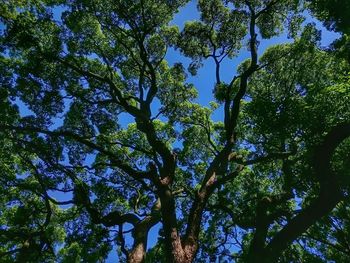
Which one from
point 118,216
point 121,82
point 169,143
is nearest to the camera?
point 118,216

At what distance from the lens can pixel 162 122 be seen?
17.0 m

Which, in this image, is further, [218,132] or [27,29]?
[218,132]

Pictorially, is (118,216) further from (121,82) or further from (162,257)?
(121,82)

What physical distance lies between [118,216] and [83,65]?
19.6ft

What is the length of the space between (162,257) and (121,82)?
6607 mm

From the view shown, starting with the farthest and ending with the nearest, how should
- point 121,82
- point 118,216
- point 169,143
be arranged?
point 169,143 < point 121,82 < point 118,216

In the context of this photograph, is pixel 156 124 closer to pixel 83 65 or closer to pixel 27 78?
pixel 83 65

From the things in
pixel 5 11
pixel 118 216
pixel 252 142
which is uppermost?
pixel 5 11

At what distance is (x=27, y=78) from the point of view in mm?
13586

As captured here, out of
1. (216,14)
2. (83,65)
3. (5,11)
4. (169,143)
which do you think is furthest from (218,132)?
(5,11)

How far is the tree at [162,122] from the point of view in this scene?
11430mm

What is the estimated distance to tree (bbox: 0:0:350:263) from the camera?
11.4 m

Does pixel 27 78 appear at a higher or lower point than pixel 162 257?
higher

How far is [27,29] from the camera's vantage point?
12.8 metres
